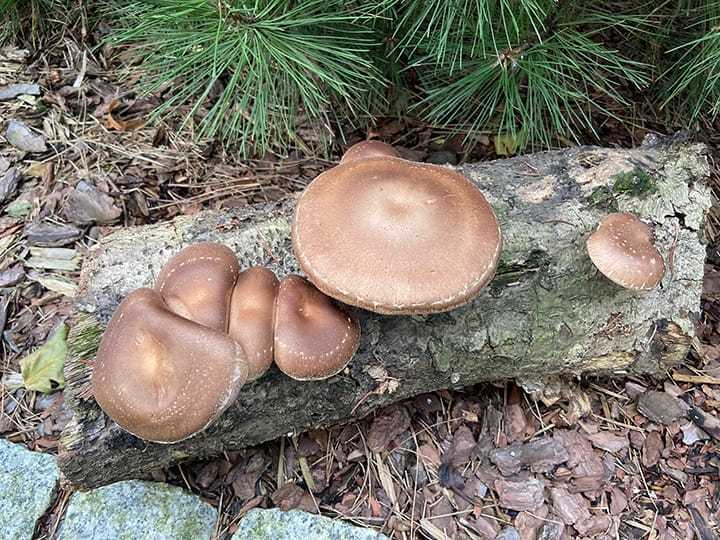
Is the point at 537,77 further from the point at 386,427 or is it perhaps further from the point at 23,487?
the point at 23,487

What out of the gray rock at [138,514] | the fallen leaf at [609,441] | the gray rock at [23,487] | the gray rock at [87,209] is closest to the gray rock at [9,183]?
the gray rock at [87,209]

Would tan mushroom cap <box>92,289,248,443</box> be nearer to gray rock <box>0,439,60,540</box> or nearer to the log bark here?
the log bark

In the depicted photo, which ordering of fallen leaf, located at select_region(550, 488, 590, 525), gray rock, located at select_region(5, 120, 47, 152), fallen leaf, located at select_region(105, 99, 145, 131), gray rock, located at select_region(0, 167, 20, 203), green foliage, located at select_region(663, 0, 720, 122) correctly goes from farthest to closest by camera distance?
fallen leaf, located at select_region(105, 99, 145, 131)
gray rock, located at select_region(5, 120, 47, 152)
gray rock, located at select_region(0, 167, 20, 203)
green foliage, located at select_region(663, 0, 720, 122)
fallen leaf, located at select_region(550, 488, 590, 525)

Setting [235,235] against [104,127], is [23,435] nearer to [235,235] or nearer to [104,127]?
[235,235]

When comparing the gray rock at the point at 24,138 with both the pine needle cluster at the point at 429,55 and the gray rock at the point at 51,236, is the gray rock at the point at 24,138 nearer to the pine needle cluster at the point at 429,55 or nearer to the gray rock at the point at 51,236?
the gray rock at the point at 51,236

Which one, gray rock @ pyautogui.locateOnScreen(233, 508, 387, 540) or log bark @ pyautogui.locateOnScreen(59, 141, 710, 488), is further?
gray rock @ pyautogui.locateOnScreen(233, 508, 387, 540)

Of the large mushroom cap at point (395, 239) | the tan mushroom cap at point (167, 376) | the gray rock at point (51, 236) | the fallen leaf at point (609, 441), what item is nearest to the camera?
the tan mushroom cap at point (167, 376)

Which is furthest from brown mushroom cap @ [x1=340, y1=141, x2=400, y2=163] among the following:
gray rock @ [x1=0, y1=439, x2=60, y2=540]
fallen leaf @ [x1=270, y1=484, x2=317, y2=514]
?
gray rock @ [x1=0, y1=439, x2=60, y2=540]
